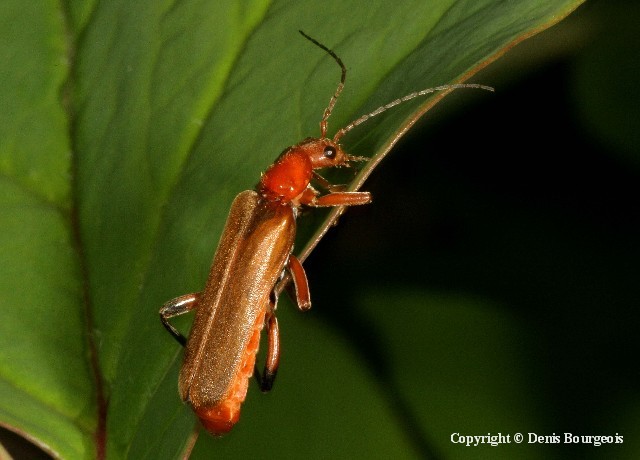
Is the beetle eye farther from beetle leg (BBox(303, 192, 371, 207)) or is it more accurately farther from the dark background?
the dark background

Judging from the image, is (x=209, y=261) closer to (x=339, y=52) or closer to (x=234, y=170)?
(x=234, y=170)

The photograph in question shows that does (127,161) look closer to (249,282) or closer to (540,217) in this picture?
(249,282)

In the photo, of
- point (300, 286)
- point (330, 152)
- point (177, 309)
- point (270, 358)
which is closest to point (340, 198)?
point (330, 152)

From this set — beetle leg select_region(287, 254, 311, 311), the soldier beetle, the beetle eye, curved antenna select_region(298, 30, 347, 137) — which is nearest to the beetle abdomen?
the soldier beetle

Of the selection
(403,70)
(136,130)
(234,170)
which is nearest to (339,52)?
(403,70)

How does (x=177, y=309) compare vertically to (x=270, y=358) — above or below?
above

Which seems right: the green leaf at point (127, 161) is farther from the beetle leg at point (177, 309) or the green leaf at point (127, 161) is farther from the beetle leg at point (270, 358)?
the beetle leg at point (270, 358)
